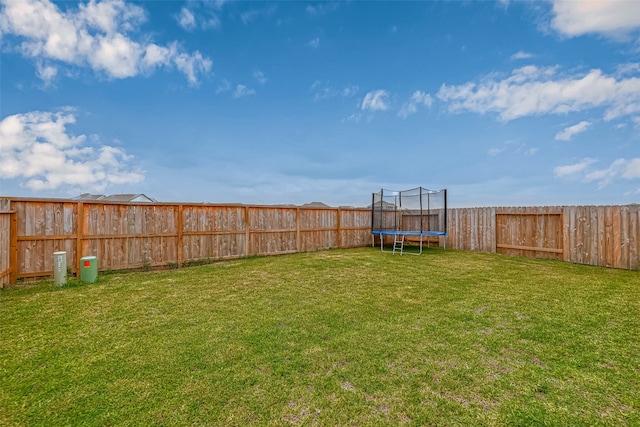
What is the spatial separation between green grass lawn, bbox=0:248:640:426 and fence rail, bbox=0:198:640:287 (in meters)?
1.14

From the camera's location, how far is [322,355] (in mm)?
2248

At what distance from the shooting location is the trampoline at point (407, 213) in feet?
29.9

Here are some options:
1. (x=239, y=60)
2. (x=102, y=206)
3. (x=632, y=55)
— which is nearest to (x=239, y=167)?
(x=239, y=60)

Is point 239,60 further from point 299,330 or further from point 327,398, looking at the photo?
point 327,398

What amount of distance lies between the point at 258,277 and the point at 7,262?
4205 mm

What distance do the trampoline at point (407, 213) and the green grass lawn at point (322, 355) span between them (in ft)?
15.9

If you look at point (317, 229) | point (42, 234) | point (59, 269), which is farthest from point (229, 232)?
point (42, 234)

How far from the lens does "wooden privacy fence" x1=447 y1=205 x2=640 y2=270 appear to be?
237 inches

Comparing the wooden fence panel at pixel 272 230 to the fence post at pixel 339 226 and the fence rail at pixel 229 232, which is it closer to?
the fence rail at pixel 229 232

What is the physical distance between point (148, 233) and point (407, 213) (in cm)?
874

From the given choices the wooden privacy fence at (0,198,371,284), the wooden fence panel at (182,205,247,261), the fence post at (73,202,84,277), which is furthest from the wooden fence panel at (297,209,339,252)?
the fence post at (73,202,84,277)

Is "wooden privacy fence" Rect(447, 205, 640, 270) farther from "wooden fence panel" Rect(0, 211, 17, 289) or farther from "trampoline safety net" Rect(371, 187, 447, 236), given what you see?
"wooden fence panel" Rect(0, 211, 17, 289)

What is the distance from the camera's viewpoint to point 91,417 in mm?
1553

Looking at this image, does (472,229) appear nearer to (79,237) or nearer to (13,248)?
(79,237)
